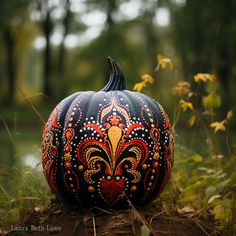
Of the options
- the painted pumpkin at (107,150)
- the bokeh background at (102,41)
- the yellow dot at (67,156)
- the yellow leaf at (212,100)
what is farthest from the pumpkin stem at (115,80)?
the bokeh background at (102,41)

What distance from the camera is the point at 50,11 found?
2902 cm

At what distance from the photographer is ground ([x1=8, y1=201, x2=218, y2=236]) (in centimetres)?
346

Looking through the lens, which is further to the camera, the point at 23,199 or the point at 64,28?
the point at 64,28

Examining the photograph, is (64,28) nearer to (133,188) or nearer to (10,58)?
(10,58)

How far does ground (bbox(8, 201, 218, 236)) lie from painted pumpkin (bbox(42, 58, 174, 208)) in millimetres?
99

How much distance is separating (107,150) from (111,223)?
496mm

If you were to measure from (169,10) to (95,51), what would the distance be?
4.39 meters

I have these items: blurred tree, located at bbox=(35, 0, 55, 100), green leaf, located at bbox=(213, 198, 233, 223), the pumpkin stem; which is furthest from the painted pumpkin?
blurred tree, located at bbox=(35, 0, 55, 100)

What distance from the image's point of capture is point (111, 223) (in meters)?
3.49

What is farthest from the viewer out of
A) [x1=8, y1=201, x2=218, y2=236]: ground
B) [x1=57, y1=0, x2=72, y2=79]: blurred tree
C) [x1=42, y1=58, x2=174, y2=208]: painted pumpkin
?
[x1=57, y1=0, x2=72, y2=79]: blurred tree

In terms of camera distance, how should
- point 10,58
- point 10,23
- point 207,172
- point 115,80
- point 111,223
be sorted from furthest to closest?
point 10,58 < point 10,23 < point 207,172 < point 115,80 < point 111,223

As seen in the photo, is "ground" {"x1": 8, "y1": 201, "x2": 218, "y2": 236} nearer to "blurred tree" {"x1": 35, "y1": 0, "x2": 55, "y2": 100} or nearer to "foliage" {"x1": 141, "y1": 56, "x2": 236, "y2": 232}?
"foliage" {"x1": 141, "y1": 56, "x2": 236, "y2": 232}

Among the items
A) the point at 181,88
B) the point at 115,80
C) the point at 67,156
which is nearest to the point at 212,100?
the point at 181,88

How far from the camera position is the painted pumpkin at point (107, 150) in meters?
3.58
